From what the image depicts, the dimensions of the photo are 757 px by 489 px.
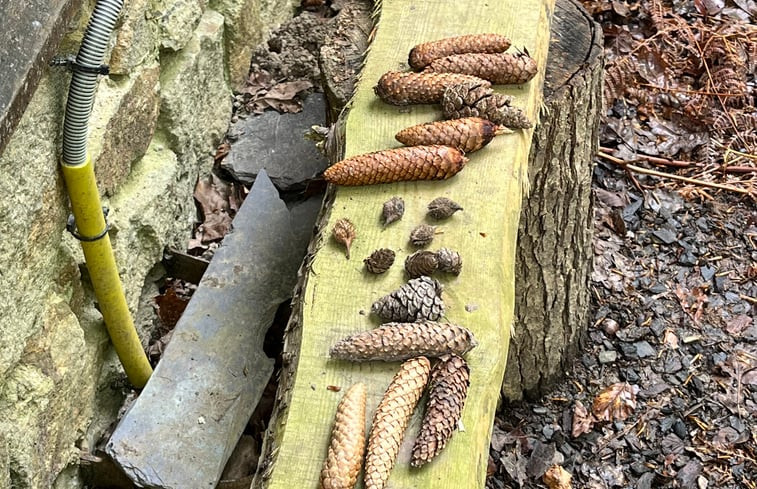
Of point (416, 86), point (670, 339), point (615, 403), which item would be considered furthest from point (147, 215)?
point (670, 339)

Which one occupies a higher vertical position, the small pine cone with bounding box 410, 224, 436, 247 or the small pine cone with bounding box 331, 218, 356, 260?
the small pine cone with bounding box 331, 218, 356, 260

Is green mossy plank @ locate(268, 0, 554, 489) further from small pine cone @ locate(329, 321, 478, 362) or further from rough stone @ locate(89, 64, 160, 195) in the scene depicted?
rough stone @ locate(89, 64, 160, 195)

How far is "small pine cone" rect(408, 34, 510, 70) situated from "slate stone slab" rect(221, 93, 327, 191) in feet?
2.90

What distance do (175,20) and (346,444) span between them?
5.01ft

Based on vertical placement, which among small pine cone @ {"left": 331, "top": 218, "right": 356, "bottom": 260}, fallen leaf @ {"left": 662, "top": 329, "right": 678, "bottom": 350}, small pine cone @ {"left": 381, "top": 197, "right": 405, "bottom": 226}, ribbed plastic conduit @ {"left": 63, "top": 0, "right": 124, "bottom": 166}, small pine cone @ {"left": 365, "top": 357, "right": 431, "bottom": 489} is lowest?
fallen leaf @ {"left": 662, "top": 329, "right": 678, "bottom": 350}

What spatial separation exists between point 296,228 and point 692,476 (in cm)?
143

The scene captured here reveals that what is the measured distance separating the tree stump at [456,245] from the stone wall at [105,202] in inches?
21.6

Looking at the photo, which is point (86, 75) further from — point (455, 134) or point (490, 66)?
point (490, 66)

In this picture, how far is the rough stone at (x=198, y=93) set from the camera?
2564mm

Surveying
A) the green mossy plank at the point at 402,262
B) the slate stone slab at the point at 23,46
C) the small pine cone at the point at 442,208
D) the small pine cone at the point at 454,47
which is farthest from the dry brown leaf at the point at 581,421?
the slate stone slab at the point at 23,46

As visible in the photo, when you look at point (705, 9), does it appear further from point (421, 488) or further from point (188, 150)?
point (421, 488)

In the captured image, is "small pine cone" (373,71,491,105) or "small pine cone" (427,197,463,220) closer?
"small pine cone" (427,197,463,220)

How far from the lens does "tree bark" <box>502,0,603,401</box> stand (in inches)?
93.8


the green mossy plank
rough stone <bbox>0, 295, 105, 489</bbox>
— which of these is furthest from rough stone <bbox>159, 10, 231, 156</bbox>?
rough stone <bbox>0, 295, 105, 489</bbox>
